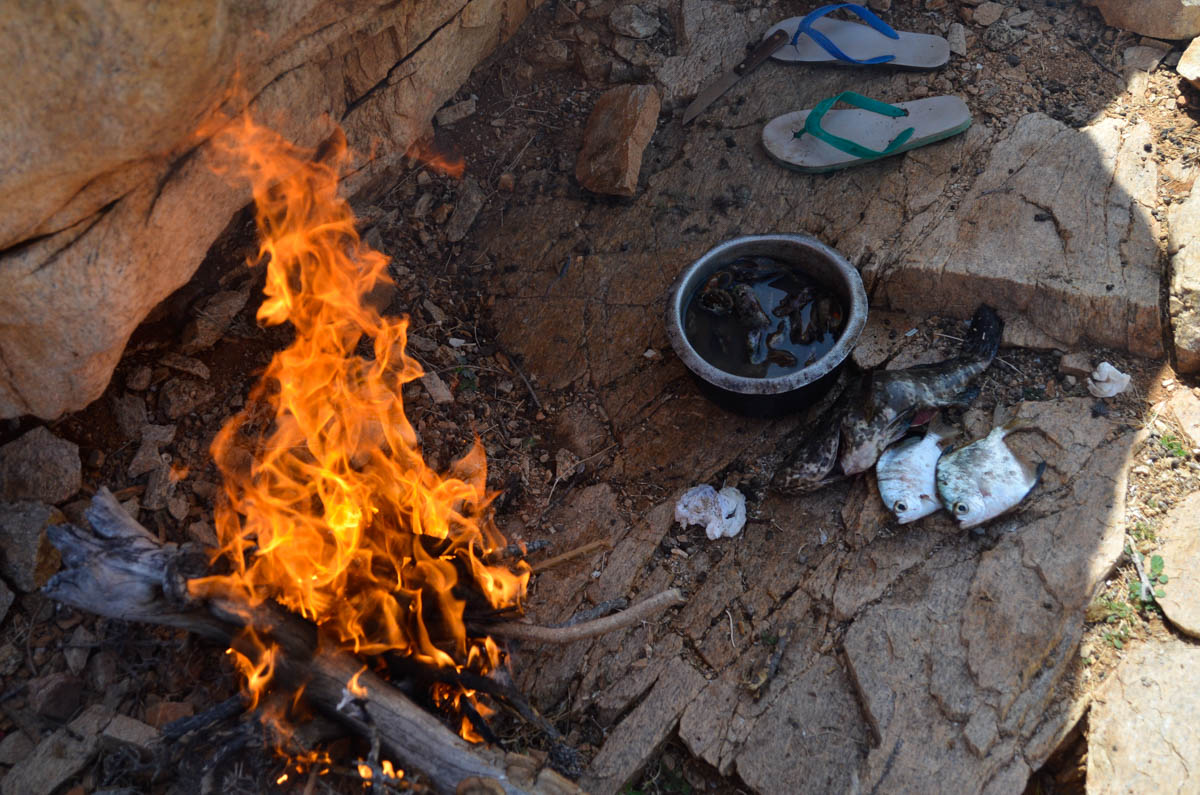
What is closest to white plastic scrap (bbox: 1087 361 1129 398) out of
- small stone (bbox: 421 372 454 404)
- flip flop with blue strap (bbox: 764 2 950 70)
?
flip flop with blue strap (bbox: 764 2 950 70)

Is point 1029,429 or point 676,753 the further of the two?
point 1029,429

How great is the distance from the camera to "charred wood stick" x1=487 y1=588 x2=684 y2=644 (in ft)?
10.6

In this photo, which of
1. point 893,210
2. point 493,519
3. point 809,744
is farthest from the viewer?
point 893,210

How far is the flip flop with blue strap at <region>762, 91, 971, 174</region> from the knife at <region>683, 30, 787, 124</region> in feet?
1.45

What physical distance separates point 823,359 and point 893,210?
1.29 m

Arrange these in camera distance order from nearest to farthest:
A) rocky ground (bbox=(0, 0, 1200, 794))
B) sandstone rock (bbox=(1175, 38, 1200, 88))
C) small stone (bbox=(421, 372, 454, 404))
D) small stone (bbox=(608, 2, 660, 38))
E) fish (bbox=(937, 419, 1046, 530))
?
rocky ground (bbox=(0, 0, 1200, 794))
fish (bbox=(937, 419, 1046, 530))
small stone (bbox=(421, 372, 454, 404))
sandstone rock (bbox=(1175, 38, 1200, 88))
small stone (bbox=(608, 2, 660, 38))

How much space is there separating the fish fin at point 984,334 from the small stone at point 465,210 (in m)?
2.88

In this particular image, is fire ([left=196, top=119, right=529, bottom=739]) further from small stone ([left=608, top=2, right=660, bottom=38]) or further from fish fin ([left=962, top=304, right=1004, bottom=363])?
fish fin ([left=962, top=304, right=1004, bottom=363])

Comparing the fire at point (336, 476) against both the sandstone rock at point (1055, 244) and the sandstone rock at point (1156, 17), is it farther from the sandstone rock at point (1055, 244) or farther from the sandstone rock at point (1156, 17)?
the sandstone rock at point (1156, 17)

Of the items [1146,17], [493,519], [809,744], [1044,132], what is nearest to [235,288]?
[493,519]

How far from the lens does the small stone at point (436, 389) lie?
4172 millimetres

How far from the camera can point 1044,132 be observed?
460 cm

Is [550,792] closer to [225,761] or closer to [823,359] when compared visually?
[225,761]

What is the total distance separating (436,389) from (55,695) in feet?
6.67
